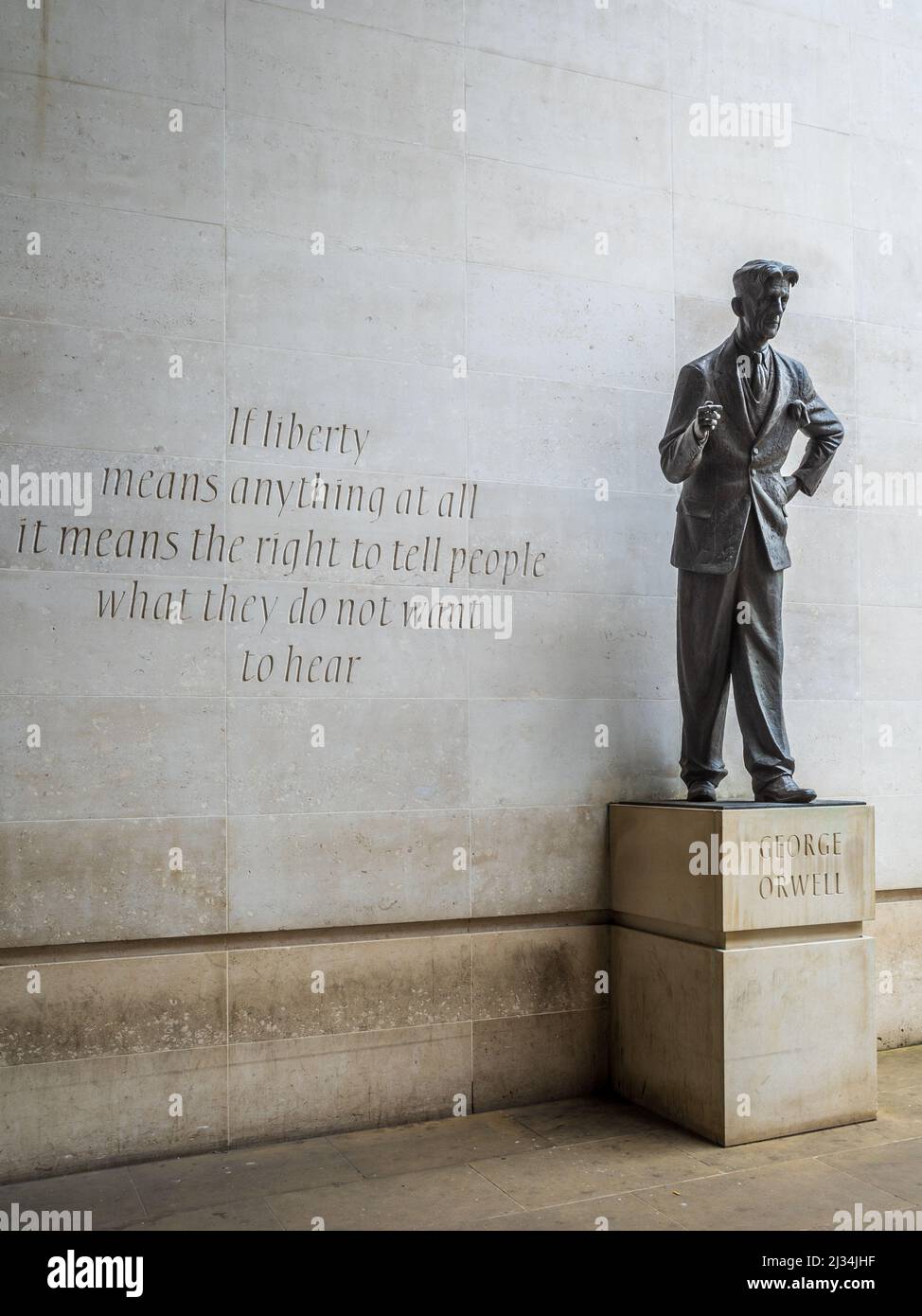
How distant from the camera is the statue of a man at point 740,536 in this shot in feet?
17.8

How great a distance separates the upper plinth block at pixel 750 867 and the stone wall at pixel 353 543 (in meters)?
0.56

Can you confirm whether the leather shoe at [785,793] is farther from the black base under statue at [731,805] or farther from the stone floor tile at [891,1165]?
the stone floor tile at [891,1165]

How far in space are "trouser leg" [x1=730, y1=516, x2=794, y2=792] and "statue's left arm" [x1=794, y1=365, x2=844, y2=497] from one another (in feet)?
1.55

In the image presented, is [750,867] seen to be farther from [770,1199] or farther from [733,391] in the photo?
[733,391]

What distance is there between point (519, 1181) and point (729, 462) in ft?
11.1

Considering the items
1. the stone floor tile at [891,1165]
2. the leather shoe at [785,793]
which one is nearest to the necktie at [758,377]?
the leather shoe at [785,793]

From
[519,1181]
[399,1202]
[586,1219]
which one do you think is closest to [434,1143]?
[519,1181]

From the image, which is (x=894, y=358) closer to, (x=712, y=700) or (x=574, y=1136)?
(x=712, y=700)

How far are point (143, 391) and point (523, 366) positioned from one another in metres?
1.95

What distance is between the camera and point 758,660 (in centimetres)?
552

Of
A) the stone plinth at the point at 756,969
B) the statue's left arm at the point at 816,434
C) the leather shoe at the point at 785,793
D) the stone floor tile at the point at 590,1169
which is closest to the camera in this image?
the stone floor tile at the point at 590,1169

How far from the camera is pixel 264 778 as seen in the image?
5.19 meters

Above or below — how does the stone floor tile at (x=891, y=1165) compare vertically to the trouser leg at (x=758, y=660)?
below

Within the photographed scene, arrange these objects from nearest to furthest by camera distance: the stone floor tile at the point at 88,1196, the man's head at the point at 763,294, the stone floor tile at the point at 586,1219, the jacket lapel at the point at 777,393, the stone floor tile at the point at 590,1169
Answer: the stone floor tile at the point at 586,1219 → the stone floor tile at the point at 88,1196 → the stone floor tile at the point at 590,1169 → the man's head at the point at 763,294 → the jacket lapel at the point at 777,393
